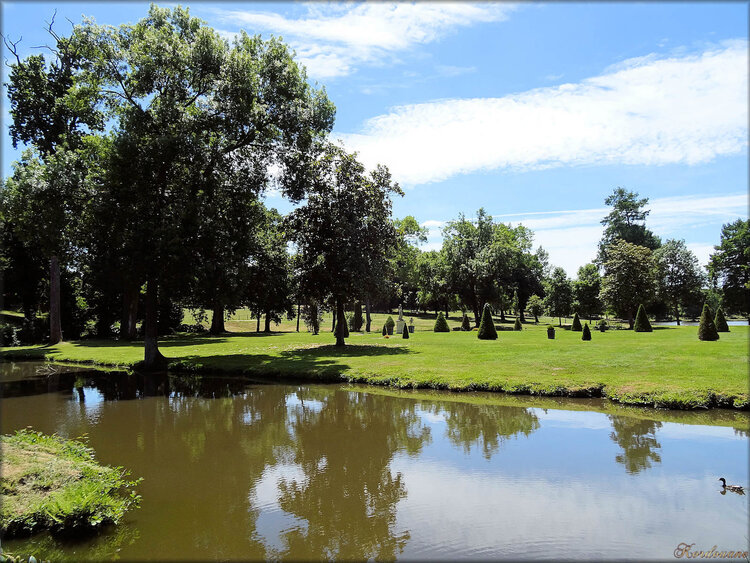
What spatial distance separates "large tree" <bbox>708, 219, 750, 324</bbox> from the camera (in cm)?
5569

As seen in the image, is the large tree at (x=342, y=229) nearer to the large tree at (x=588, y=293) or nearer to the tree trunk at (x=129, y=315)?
the tree trunk at (x=129, y=315)

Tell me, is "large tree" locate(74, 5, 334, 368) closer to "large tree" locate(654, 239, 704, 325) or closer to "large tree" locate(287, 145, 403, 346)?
"large tree" locate(287, 145, 403, 346)

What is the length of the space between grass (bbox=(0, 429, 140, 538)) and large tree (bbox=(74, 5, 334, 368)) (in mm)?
12366

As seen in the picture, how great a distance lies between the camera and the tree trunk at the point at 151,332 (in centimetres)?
2206

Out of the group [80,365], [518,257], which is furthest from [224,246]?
[518,257]

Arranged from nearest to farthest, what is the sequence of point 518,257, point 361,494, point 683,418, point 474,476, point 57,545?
1. point 57,545
2. point 361,494
3. point 474,476
4. point 683,418
5. point 518,257

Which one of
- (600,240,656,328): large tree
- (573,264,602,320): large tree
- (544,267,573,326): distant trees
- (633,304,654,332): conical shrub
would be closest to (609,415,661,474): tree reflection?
(633,304,654,332): conical shrub

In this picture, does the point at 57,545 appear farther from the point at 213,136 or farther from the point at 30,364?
the point at 30,364

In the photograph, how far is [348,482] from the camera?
7.88 meters

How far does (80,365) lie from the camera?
25.1m

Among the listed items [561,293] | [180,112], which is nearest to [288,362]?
[180,112]

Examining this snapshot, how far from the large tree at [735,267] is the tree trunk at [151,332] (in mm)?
63229

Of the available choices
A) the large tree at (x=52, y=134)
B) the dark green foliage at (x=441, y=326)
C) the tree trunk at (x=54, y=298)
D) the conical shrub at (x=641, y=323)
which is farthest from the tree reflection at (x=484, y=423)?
the tree trunk at (x=54, y=298)

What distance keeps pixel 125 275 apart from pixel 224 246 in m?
4.35
